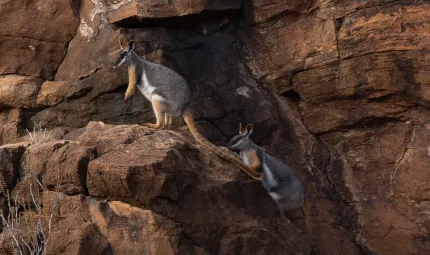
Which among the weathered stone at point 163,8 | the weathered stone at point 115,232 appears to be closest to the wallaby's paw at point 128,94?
the weathered stone at point 163,8

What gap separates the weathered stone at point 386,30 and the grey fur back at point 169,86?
2465 millimetres

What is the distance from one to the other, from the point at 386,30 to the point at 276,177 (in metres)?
2.59

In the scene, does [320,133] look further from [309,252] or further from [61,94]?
[61,94]

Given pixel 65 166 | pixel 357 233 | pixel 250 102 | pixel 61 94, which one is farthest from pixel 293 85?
pixel 65 166

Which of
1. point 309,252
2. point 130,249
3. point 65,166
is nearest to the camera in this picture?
point 130,249

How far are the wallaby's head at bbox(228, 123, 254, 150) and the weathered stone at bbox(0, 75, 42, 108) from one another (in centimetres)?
349

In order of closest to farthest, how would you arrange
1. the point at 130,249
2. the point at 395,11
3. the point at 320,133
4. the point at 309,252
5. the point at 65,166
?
the point at 130,249 → the point at 65,166 → the point at 309,252 → the point at 395,11 → the point at 320,133

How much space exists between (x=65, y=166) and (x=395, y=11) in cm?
510

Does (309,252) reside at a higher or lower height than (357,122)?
lower

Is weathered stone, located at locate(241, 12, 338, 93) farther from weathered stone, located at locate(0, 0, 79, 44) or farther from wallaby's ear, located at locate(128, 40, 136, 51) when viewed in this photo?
weathered stone, located at locate(0, 0, 79, 44)

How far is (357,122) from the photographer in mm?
10969

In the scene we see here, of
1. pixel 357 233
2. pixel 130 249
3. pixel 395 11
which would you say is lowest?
pixel 357 233

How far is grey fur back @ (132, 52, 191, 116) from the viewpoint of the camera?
10.0m

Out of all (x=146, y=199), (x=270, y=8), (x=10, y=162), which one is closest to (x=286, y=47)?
(x=270, y=8)
